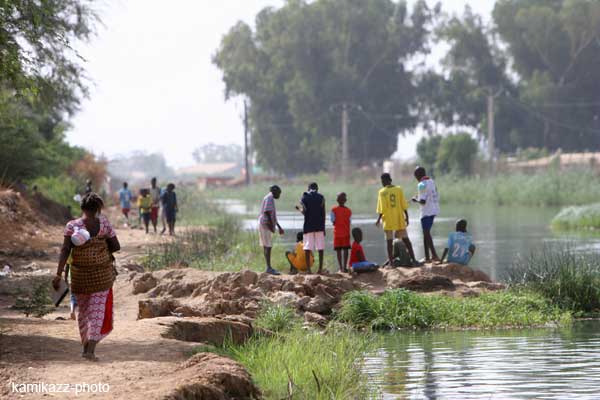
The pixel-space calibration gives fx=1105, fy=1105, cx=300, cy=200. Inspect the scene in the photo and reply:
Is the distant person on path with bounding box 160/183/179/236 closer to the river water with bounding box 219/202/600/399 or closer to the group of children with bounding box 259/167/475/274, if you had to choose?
the group of children with bounding box 259/167/475/274

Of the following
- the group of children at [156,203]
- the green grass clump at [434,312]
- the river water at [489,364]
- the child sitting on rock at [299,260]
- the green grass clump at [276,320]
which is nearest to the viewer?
the river water at [489,364]

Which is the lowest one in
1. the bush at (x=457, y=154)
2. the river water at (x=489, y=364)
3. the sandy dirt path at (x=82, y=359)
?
the river water at (x=489, y=364)

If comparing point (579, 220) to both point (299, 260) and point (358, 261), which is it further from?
point (358, 261)

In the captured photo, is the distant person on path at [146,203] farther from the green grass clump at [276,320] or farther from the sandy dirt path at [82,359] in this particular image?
the sandy dirt path at [82,359]

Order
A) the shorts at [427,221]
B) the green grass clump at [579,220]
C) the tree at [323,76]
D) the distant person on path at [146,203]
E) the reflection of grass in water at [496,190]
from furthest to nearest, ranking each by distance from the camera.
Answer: the tree at [323,76] → the reflection of grass in water at [496,190] → the green grass clump at [579,220] → the distant person on path at [146,203] → the shorts at [427,221]

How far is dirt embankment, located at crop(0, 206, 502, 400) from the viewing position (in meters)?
8.24

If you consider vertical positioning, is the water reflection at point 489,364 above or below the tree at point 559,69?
below

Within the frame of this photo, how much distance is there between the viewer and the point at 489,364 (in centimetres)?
1159

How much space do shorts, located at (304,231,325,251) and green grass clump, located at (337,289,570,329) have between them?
2.35 metres

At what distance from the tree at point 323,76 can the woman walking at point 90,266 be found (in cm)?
6871

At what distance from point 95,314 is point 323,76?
74.3 m

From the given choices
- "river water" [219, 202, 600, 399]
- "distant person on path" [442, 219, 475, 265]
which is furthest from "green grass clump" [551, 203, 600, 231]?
"river water" [219, 202, 600, 399]

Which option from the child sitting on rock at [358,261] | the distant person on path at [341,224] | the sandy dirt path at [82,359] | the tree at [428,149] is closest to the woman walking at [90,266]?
the sandy dirt path at [82,359]

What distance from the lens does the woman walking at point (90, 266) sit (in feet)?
30.4
